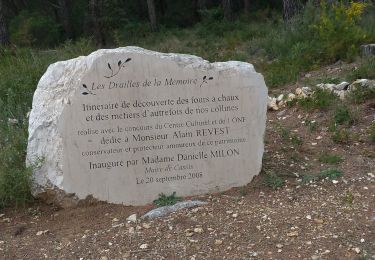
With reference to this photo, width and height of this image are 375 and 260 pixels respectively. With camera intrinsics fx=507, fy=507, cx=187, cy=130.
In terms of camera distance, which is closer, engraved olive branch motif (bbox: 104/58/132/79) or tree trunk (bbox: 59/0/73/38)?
engraved olive branch motif (bbox: 104/58/132/79)

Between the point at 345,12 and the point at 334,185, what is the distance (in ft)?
14.9

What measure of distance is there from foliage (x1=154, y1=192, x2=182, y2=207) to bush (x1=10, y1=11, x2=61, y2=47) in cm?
1401

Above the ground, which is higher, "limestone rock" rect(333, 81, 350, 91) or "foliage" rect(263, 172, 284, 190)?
"limestone rock" rect(333, 81, 350, 91)

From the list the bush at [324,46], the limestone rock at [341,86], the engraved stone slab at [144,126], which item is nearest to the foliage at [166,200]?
the engraved stone slab at [144,126]

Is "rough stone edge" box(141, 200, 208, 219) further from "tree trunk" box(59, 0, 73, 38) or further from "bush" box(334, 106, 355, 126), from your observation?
"tree trunk" box(59, 0, 73, 38)

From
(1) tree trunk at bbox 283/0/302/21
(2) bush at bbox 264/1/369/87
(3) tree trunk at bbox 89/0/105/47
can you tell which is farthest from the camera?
(3) tree trunk at bbox 89/0/105/47

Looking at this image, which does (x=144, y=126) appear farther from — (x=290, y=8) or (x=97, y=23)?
(x=97, y=23)

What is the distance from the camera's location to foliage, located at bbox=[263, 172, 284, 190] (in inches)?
168

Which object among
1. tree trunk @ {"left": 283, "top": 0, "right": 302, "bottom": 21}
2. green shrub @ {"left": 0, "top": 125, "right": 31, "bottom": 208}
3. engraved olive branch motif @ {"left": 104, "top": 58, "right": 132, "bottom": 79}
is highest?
engraved olive branch motif @ {"left": 104, "top": 58, "right": 132, "bottom": 79}

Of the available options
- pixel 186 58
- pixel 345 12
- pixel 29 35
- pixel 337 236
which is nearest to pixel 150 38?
pixel 29 35

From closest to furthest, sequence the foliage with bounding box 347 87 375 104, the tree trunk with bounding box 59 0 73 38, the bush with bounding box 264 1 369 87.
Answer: the foliage with bounding box 347 87 375 104
the bush with bounding box 264 1 369 87
the tree trunk with bounding box 59 0 73 38

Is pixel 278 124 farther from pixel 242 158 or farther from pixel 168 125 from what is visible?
pixel 168 125

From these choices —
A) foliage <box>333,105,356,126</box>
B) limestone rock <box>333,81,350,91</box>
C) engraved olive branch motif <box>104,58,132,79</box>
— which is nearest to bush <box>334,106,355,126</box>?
foliage <box>333,105,356,126</box>

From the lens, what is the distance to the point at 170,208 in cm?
405
